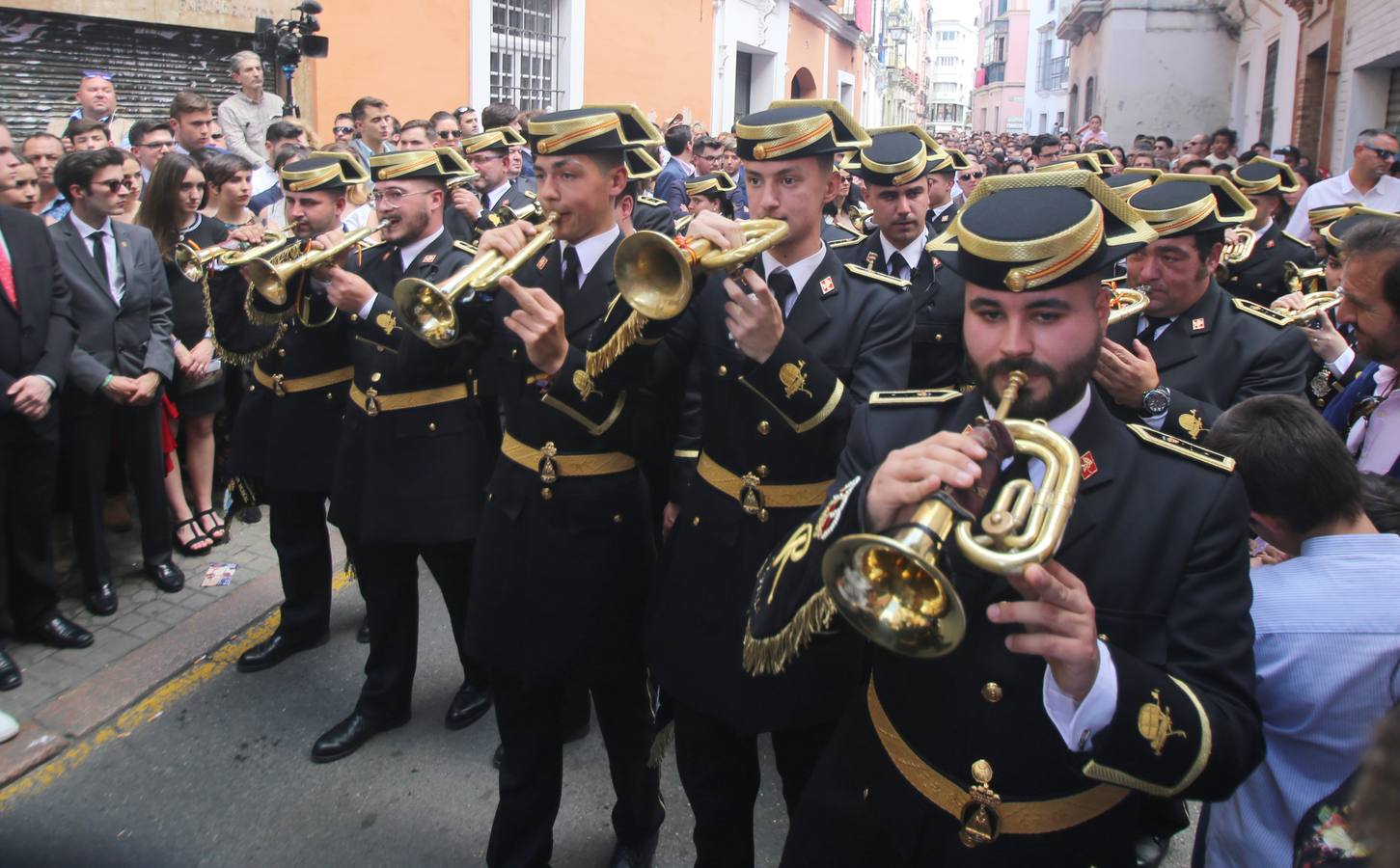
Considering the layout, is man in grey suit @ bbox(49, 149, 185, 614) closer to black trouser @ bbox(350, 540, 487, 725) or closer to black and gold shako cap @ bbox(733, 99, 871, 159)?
black trouser @ bbox(350, 540, 487, 725)

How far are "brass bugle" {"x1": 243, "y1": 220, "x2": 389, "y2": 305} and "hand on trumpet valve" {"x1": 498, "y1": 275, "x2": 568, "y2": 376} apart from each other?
140cm

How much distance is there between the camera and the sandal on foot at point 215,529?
6613mm

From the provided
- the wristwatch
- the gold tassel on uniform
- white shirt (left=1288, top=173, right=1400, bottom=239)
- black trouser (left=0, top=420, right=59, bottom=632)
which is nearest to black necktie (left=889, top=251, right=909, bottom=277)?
the wristwatch

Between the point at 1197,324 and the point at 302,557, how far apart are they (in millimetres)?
4164

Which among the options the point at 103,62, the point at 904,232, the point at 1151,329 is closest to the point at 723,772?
the point at 1151,329

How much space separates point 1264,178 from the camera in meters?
7.27

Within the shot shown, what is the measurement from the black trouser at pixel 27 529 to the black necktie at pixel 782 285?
4058 mm

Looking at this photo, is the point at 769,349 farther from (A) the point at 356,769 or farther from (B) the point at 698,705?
(A) the point at 356,769

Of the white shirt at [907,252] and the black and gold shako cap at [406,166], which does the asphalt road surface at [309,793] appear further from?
the white shirt at [907,252]

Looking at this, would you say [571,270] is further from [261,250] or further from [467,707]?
[467,707]

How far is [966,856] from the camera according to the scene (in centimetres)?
209

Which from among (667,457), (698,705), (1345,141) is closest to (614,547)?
(667,457)

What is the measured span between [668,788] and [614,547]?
4.51 ft

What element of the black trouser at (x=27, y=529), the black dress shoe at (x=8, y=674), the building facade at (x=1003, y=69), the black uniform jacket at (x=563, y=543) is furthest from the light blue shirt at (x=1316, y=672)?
the building facade at (x=1003, y=69)
